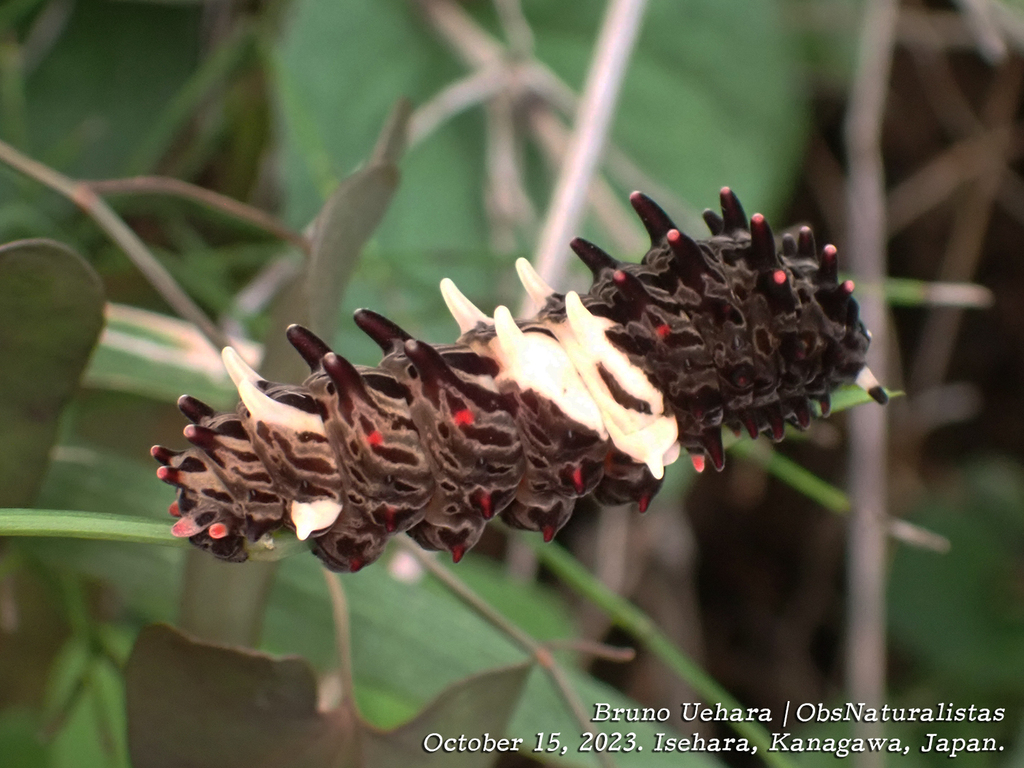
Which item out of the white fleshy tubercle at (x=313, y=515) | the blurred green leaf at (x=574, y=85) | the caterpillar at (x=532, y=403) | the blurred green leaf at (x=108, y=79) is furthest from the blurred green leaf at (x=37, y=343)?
the blurred green leaf at (x=108, y=79)

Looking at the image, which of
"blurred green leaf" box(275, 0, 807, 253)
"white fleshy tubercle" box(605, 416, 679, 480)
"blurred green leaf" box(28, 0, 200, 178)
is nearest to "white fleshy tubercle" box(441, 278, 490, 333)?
"white fleshy tubercle" box(605, 416, 679, 480)

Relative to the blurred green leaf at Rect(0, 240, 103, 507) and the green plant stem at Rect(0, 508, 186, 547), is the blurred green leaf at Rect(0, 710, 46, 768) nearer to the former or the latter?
the blurred green leaf at Rect(0, 240, 103, 507)

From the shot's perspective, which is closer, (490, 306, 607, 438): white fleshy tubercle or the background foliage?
(490, 306, 607, 438): white fleshy tubercle

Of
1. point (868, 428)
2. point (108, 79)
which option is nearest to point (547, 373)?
point (868, 428)

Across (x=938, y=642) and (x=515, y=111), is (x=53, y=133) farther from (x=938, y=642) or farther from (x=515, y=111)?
(x=938, y=642)

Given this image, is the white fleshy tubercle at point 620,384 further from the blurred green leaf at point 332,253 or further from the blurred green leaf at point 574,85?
the blurred green leaf at point 574,85

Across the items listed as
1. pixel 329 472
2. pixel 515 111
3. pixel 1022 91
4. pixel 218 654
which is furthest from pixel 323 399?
pixel 1022 91
